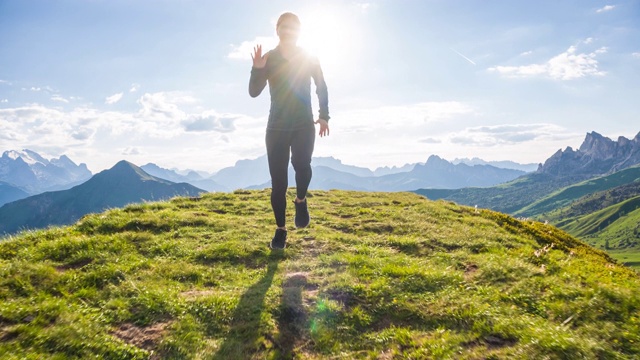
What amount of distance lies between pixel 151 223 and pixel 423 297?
879 cm

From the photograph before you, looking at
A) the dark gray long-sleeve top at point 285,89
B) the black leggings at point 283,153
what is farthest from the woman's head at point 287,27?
the black leggings at point 283,153

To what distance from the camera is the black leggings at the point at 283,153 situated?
8609 mm

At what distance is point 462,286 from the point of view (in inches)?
280

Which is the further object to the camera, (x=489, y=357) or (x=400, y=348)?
(x=400, y=348)

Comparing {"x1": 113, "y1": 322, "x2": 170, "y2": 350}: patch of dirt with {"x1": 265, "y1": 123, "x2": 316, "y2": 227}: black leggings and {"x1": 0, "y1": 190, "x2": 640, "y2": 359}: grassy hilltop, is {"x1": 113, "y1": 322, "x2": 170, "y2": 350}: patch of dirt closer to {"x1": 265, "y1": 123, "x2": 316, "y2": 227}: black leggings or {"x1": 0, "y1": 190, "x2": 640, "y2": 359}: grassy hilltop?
{"x1": 0, "y1": 190, "x2": 640, "y2": 359}: grassy hilltop

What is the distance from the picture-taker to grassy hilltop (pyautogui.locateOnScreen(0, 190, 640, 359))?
16.2 ft

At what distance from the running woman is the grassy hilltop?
243cm

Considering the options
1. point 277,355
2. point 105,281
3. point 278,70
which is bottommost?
point 277,355

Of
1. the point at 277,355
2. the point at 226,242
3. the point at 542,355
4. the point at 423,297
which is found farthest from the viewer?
the point at 226,242

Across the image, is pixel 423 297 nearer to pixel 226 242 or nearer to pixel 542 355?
pixel 542 355

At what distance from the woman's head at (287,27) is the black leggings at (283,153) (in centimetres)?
219

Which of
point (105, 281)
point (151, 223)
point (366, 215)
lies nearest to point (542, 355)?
point (105, 281)

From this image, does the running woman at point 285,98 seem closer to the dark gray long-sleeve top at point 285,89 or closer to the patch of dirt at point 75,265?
the dark gray long-sleeve top at point 285,89

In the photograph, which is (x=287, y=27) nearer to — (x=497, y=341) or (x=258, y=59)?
(x=258, y=59)
